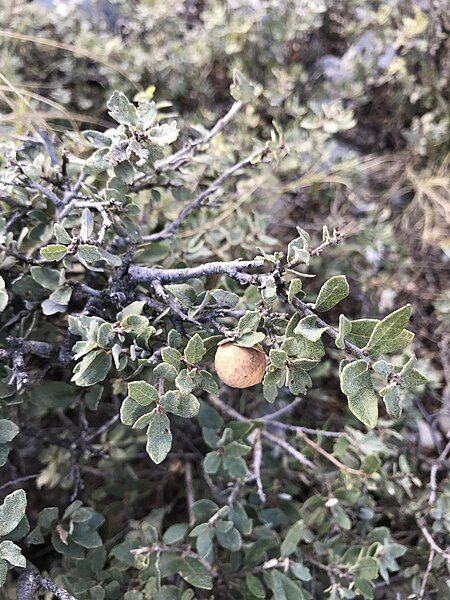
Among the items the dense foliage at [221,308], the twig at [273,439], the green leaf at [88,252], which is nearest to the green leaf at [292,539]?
the dense foliage at [221,308]

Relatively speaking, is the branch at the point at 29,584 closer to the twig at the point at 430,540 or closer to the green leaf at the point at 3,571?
the green leaf at the point at 3,571

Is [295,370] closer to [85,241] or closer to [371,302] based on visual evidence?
[85,241]

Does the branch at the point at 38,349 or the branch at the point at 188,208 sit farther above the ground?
the branch at the point at 188,208

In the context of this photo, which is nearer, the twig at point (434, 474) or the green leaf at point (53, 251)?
the green leaf at point (53, 251)

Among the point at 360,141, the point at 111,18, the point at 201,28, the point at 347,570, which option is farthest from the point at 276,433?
the point at 111,18

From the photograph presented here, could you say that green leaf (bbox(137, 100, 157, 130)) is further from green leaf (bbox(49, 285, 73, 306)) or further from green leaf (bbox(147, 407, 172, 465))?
green leaf (bbox(147, 407, 172, 465))

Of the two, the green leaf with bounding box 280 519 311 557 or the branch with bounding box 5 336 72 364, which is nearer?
the branch with bounding box 5 336 72 364

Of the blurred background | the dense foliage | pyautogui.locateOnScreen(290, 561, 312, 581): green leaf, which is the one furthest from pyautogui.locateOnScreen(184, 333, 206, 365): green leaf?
the blurred background

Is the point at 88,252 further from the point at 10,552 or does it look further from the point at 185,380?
the point at 10,552
